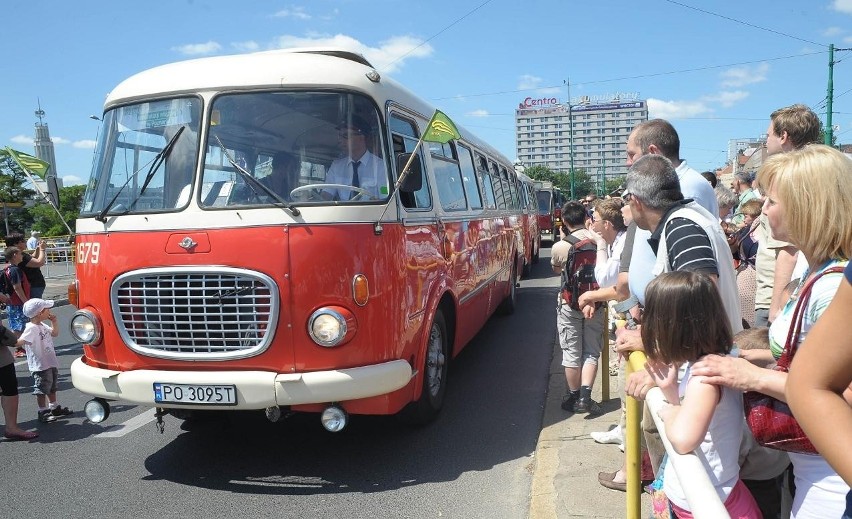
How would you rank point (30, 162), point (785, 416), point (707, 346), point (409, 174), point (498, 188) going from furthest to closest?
1. point (498, 188)
2. point (30, 162)
3. point (409, 174)
4. point (707, 346)
5. point (785, 416)

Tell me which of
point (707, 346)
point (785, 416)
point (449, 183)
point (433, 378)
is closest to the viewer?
point (785, 416)

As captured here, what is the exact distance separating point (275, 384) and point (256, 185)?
136cm

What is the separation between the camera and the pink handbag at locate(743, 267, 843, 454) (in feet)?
5.78

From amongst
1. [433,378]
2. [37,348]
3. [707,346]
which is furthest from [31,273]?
[707,346]

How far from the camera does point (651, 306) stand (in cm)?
226

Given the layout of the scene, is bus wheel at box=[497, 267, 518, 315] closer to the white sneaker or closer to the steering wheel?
the white sneaker

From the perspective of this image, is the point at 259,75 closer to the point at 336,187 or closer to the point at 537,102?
the point at 336,187

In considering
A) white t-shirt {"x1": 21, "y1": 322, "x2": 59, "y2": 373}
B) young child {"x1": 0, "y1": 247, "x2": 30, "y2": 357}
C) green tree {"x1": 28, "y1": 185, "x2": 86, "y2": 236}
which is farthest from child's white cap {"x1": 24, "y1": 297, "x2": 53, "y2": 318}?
green tree {"x1": 28, "y1": 185, "x2": 86, "y2": 236}

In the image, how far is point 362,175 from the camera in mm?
4480

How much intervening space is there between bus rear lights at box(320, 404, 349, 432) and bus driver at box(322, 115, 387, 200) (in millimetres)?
1434

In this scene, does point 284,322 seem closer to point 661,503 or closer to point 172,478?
point 172,478

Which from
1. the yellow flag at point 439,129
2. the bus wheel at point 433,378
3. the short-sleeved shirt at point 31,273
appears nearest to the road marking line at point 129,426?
the bus wheel at point 433,378

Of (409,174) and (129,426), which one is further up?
(409,174)

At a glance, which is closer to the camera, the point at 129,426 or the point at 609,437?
the point at 609,437
